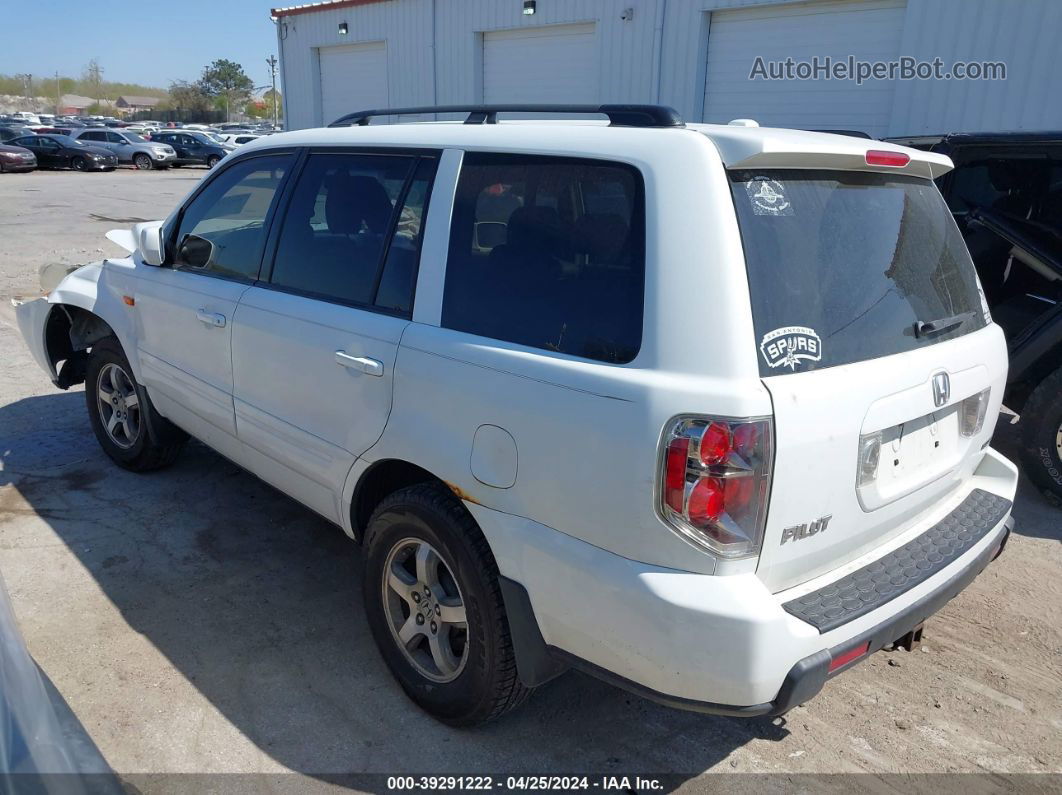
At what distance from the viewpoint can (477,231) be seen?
2.62 metres

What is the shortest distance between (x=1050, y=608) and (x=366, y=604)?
9.89 ft

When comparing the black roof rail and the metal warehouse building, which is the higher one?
the metal warehouse building

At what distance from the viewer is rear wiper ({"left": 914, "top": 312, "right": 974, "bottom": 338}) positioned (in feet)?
8.20

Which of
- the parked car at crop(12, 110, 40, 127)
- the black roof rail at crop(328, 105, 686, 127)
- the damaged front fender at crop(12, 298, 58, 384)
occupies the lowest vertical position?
→ the damaged front fender at crop(12, 298, 58, 384)

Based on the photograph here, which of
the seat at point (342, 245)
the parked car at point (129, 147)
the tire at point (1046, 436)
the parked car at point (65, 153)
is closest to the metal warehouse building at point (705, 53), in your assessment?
the tire at point (1046, 436)

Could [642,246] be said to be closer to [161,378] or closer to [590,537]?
[590,537]

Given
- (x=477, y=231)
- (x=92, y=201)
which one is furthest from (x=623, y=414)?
(x=92, y=201)

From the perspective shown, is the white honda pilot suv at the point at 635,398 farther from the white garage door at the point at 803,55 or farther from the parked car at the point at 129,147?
the parked car at the point at 129,147

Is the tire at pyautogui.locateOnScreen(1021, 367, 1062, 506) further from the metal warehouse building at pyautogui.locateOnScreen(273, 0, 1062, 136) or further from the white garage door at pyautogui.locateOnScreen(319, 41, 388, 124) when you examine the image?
the white garage door at pyautogui.locateOnScreen(319, 41, 388, 124)

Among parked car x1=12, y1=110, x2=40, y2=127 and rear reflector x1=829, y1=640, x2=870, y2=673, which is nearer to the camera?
rear reflector x1=829, y1=640, x2=870, y2=673

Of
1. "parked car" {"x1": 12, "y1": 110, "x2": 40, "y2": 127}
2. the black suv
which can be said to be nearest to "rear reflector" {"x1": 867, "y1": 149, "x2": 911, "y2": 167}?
the black suv

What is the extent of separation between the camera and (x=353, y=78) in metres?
19.8

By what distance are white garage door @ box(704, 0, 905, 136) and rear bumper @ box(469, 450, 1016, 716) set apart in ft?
35.0

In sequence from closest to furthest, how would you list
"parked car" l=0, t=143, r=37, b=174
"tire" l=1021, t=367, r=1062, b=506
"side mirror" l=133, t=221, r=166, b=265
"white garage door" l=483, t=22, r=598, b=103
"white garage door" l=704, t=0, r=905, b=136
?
"side mirror" l=133, t=221, r=166, b=265, "tire" l=1021, t=367, r=1062, b=506, "white garage door" l=704, t=0, r=905, b=136, "white garage door" l=483, t=22, r=598, b=103, "parked car" l=0, t=143, r=37, b=174
